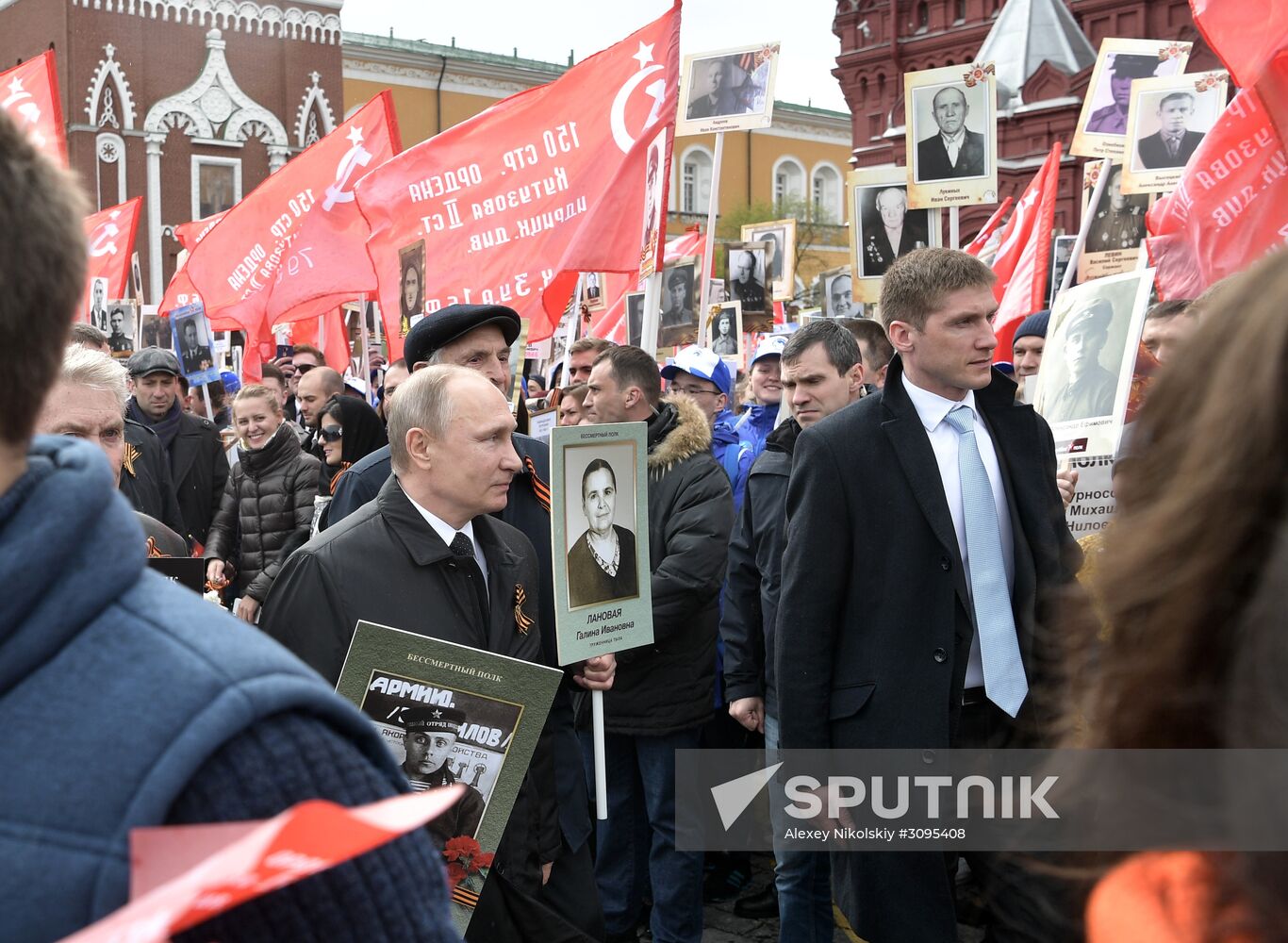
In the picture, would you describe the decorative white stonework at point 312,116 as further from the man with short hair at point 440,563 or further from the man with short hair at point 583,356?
the man with short hair at point 440,563

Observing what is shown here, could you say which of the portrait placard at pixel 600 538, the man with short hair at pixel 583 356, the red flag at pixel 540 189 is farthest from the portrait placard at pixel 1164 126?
the portrait placard at pixel 600 538

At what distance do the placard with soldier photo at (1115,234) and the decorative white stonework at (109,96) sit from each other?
35749mm

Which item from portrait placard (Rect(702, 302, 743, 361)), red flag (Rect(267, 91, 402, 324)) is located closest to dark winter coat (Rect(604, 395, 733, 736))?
red flag (Rect(267, 91, 402, 324))

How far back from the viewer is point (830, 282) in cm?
1631

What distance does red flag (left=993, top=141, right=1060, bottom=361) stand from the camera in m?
8.88

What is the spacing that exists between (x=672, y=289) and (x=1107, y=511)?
762 centimetres

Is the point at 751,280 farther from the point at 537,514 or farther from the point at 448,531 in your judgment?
the point at 448,531

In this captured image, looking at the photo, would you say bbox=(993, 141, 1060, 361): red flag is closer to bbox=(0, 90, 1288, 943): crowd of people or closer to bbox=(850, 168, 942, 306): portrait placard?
bbox=(850, 168, 942, 306): portrait placard

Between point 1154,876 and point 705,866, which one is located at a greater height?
point 1154,876

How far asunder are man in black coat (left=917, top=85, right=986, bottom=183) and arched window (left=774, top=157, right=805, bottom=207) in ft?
185

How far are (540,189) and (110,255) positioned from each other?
9151mm

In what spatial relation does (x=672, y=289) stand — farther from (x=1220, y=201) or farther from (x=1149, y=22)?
(x=1149, y=22)

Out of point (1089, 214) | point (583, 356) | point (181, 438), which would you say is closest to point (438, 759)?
point (583, 356)

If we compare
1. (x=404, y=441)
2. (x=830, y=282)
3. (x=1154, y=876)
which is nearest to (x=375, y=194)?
(x=404, y=441)
